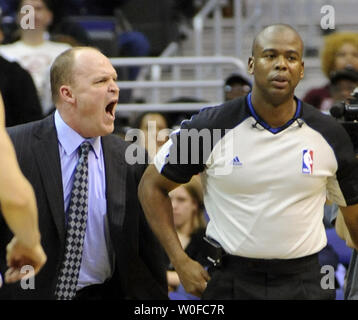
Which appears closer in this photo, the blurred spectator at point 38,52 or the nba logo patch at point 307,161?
the nba logo patch at point 307,161

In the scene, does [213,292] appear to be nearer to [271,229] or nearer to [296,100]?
[271,229]

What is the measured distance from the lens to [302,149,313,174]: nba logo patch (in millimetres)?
4469

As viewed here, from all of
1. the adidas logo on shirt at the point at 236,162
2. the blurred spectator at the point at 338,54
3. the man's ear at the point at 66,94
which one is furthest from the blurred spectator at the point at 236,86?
the adidas logo on shirt at the point at 236,162

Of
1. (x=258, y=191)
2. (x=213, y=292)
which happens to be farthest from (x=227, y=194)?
(x=213, y=292)

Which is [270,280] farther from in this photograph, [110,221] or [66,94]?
[66,94]

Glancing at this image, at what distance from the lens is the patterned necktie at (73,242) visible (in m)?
4.82

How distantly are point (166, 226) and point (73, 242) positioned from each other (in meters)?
0.47

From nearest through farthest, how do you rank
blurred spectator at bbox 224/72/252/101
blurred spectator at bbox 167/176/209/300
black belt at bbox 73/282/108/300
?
black belt at bbox 73/282/108/300 → blurred spectator at bbox 167/176/209/300 → blurred spectator at bbox 224/72/252/101

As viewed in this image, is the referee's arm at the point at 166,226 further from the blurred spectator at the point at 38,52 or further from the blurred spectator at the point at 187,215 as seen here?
the blurred spectator at the point at 38,52

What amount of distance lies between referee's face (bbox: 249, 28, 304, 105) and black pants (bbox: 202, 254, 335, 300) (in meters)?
0.70

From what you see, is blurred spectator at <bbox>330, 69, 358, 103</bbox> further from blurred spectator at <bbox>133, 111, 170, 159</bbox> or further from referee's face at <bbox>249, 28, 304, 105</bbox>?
referee's face at <bbox>249, 28, 304, 105</bbox>

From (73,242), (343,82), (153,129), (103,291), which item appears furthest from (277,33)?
(153,129)

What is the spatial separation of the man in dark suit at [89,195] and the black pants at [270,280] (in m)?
0.61

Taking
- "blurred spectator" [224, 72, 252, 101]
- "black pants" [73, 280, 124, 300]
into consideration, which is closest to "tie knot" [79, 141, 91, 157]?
"black pants" [73, 280, 124, 300]
